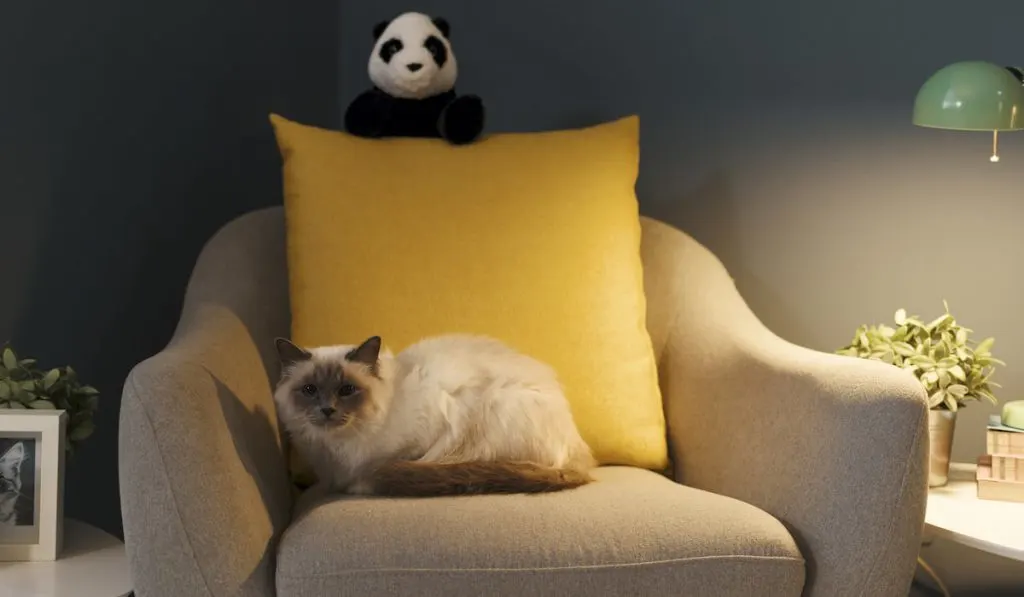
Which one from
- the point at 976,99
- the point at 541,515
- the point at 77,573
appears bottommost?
the point at 77,573

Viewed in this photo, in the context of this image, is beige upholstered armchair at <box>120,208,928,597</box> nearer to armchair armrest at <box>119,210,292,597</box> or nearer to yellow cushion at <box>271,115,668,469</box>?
armchair armrest at <box>119,210,292,597</box>

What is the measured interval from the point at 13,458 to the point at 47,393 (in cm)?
12

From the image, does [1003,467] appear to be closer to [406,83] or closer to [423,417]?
[423,417]

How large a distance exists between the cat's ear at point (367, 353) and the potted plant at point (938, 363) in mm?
959

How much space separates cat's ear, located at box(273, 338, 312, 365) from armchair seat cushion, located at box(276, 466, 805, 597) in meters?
0.27

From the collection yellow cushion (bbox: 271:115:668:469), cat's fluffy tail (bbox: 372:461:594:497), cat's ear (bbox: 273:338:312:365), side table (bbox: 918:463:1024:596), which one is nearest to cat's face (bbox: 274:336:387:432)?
cat's ear (bbox: 273:338:312:365)

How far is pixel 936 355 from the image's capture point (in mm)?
2299

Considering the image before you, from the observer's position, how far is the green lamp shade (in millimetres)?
2107

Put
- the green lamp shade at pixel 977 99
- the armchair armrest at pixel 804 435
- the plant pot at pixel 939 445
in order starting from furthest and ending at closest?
the plant pot at pixel 939 445 → the green lamp shade at pixel 977 99 → the armchair armrest at pixel 804 435

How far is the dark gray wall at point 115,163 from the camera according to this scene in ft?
7.38

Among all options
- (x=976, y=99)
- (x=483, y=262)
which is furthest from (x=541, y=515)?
(x=976, y=99)

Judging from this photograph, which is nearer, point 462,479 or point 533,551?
point 533,551

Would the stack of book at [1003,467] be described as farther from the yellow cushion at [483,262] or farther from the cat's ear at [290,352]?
the cat's ear at [290,352]

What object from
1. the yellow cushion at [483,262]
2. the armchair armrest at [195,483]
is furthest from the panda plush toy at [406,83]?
the armchair armrest at [195,483]
